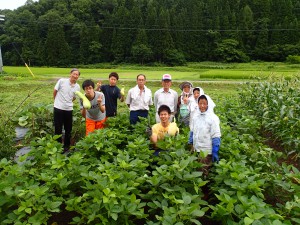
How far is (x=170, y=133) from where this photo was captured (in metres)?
4.43

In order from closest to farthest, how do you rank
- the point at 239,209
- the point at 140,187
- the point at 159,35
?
the point at 239,209, the point at 140,187, the point at 159,35

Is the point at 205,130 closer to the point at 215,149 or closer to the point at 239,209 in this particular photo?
the point at 215,149

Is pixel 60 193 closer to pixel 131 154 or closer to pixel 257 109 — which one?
pixel 131 154

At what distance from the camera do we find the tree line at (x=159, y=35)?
165 ft

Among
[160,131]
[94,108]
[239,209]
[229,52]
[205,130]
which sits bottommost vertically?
[239,209]

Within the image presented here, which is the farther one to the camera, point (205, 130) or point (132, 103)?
point (132, 103)

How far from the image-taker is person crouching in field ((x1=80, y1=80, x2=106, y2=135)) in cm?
507

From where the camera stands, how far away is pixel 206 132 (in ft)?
13.2

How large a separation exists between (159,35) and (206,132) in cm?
4889

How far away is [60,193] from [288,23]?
57427 millimetres

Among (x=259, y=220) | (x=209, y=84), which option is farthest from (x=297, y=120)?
(x=209, y=84)

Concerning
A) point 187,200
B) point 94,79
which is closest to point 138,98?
point 187,200

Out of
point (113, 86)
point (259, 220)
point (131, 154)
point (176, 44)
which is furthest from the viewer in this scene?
point (176, 44)

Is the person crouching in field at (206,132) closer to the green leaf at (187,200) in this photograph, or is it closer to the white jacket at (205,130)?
the white jacket at (205,130)
